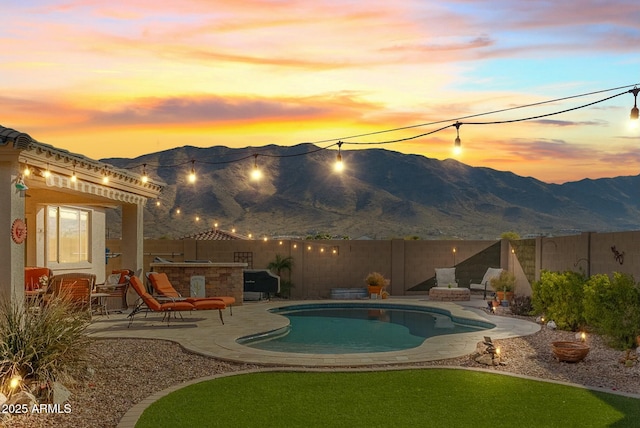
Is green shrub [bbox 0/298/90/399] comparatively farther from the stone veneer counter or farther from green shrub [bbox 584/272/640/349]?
the stone veneer counter

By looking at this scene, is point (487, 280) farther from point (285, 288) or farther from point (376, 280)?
point (285, 288)

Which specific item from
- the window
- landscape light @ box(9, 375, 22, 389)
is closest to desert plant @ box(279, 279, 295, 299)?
the window

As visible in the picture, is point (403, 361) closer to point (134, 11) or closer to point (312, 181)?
point (134, 11)

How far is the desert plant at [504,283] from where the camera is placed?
1944 centimetres

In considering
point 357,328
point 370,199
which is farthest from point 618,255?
→ point 370,199

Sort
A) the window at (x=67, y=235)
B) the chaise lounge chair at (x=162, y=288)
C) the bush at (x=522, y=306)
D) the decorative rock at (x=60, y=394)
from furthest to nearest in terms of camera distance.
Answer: the window at (x=67, y=235) → the bush at (x=522, y=306) → the chaise lounge chair at (x=162, y=288) → the decorative rock at (x=60, y=394)

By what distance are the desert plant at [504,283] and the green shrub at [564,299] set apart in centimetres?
451

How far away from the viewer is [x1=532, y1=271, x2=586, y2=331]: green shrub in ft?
43.3

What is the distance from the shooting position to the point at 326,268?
22.5 meters

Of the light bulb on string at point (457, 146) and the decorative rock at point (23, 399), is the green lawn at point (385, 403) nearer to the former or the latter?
the decorative rock at point (23, 399)

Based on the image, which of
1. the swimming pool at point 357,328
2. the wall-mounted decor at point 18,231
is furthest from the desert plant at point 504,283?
the wall-mounted decor at point 18,231

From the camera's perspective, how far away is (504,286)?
1936 cm

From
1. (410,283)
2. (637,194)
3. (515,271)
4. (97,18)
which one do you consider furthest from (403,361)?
(637,194)

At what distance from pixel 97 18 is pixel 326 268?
1132cm
